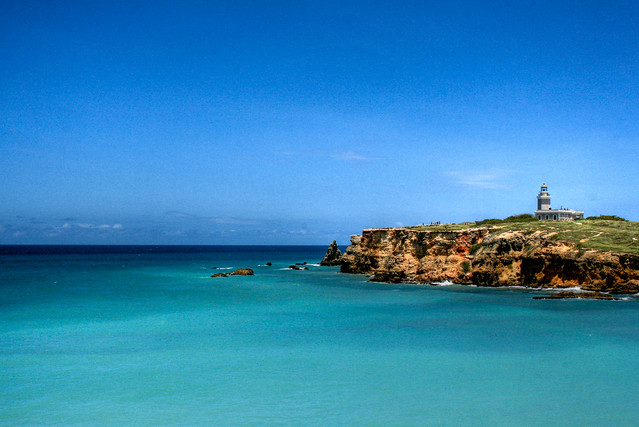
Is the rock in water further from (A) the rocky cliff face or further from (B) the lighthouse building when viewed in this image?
(B) the lighthouse building

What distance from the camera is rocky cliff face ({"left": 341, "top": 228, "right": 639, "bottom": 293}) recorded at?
39.9 meters

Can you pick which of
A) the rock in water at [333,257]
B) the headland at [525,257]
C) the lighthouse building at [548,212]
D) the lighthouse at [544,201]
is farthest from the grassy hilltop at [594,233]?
the rock in water at [333,257]

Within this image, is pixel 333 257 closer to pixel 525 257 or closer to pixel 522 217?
pixel 522 217

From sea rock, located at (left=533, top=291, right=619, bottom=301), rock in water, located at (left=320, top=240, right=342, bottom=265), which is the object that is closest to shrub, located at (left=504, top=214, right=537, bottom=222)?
rock in water, located at (left=320, top=240, right=342, bottom=265)

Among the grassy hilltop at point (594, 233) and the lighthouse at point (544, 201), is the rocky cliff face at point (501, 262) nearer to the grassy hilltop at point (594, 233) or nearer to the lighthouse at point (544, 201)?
the grassy hilltop at point (594, 233)

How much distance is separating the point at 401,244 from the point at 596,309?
32421 mm

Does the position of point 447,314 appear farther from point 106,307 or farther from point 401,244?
point 401,244

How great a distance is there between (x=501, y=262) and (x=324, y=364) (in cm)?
3507

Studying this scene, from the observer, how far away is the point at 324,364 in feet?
59.8

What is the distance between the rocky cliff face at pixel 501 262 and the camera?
39.9 metres

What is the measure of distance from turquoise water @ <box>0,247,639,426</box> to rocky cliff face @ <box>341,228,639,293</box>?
21.2ft

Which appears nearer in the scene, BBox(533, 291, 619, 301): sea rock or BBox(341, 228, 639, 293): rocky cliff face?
BBox(533, 291, 619, 301): sea rock

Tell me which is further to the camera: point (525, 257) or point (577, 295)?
point (525, 257)

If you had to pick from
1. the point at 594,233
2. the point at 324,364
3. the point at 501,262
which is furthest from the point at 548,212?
the point at 324,364
